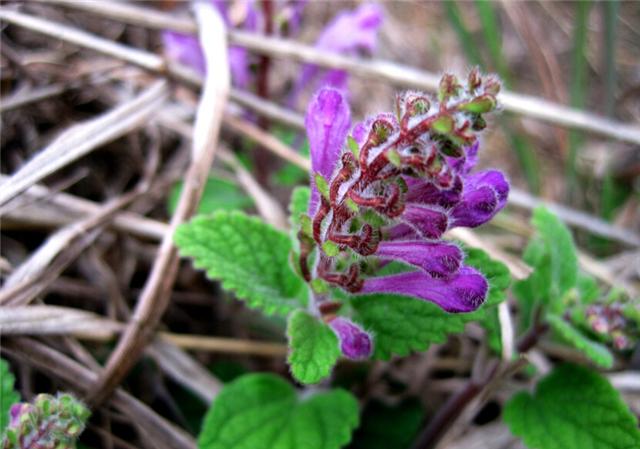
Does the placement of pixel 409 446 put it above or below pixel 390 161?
below

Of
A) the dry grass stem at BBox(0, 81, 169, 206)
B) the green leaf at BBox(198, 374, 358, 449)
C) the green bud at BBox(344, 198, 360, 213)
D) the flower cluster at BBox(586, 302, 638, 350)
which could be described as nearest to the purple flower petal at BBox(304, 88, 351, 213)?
the green bud at BBox(344, 198, 360, 213)

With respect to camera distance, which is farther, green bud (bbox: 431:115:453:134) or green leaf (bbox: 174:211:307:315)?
green leaf (bbox: 174:211:307:315)

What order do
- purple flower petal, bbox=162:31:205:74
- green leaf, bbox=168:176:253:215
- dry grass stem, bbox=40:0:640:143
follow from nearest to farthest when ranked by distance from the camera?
1. green leaf, bbox=168:176:253:215
2. dry grass stem, bbox=40:0:640:143
3. purple flower petal, bbox=162:31:205:74

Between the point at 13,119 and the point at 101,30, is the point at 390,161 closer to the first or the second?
the point at 13,119

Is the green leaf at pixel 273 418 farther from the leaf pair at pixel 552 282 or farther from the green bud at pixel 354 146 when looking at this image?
the green bud at pixel 354 146

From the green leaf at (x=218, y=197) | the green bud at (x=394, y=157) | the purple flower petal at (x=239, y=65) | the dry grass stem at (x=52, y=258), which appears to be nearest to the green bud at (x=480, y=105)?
the green bud at (x=394, y=157)

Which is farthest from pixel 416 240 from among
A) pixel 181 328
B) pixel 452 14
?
pixel 452 14

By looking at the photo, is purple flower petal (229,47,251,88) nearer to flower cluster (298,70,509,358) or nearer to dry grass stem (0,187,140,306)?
dry grass stem (0,187,140,306)
